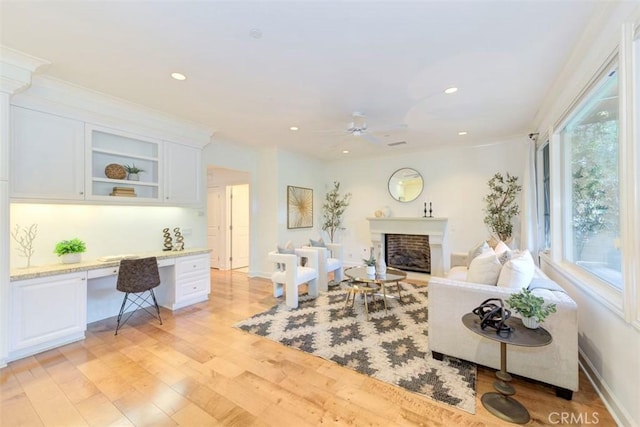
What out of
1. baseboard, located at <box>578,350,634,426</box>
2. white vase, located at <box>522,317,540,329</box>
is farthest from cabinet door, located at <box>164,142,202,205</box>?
baseboard, located at <box>578,350,634,426</box>

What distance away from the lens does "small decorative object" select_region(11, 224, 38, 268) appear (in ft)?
9.39

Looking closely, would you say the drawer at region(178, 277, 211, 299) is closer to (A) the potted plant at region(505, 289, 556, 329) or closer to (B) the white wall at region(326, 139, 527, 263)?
(B) the white wall at region(326, 139, 527, 263)

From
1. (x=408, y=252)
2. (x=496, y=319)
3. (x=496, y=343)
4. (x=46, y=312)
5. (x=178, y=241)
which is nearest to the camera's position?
(x=496, y=319)

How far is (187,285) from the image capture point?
3.98m

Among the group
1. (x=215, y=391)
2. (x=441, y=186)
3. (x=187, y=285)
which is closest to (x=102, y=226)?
(x=187, y=285)

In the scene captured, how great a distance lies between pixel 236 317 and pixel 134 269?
4.48 feet

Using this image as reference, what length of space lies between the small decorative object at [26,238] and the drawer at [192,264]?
1489mm

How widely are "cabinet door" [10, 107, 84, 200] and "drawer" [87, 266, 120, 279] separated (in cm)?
87

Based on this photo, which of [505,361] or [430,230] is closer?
[505,361]

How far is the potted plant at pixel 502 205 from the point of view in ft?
16.3

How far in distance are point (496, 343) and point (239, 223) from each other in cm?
586

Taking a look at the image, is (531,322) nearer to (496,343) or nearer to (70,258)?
(496,343)

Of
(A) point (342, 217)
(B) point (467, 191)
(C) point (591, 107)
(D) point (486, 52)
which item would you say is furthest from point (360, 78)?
(A) point (342, 217)

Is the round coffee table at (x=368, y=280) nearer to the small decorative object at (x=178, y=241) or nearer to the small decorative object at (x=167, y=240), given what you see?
the small decorative object at (x=178, y=241)
